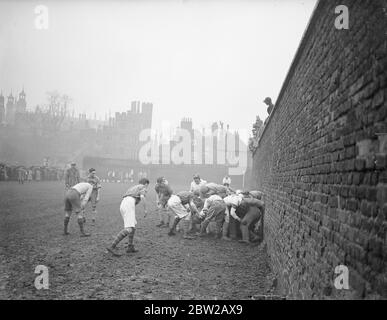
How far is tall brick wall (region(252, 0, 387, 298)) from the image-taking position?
170 cm

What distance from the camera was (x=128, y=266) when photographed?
17.5 feet

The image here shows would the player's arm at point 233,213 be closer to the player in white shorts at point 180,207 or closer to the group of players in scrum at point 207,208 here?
the group of players in scrum at point 207,208

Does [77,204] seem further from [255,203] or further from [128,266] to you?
[255,203]

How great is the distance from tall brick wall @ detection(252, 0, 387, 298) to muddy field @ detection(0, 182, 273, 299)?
1392mm

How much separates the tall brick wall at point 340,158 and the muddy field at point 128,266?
1.39m

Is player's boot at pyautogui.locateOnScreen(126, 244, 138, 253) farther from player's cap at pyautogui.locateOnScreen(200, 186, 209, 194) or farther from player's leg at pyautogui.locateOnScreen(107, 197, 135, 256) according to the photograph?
player's cap at pyautogui.locateOnScreen(200, 186, 209, 194)

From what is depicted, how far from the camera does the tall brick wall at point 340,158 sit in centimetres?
170

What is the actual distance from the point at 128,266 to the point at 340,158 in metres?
4.41

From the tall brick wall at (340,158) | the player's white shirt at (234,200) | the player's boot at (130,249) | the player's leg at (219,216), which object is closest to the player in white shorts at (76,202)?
the player's boot at (130,249)

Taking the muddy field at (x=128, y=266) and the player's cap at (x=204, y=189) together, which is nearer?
the muddy field at (x=128, y=266)

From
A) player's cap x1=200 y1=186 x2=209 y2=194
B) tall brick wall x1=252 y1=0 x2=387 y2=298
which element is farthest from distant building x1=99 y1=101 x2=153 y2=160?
tall brick wall x1=252 y1=0 x2=387 y2=298

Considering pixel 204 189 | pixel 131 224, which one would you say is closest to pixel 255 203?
pixel 204 189

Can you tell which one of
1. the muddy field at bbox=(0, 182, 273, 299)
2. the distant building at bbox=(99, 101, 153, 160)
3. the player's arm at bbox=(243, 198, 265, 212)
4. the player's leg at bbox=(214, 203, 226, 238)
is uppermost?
the distant building at bbox=(99, 101, 153, 160)
